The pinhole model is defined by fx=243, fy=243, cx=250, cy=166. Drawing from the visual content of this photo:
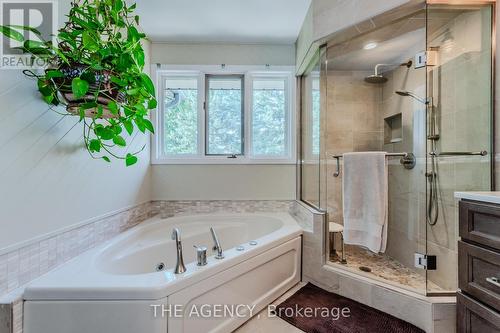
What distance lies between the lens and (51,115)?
53.3 inches

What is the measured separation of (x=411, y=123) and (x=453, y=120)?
1.31 feet

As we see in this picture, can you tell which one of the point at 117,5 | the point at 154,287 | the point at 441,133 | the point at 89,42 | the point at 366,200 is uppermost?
the point at 117,5

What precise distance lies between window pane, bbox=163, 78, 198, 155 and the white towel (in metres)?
1.64

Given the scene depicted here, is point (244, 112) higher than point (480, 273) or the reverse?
higher

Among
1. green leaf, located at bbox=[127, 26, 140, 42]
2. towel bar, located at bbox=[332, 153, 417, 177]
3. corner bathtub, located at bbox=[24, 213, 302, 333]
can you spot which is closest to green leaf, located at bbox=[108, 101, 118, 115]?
green leaf, located at bbox=[127, 26, 140, 42]

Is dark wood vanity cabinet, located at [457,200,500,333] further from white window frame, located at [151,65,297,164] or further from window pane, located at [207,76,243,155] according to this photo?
window pane, located at [207,76,243,155]

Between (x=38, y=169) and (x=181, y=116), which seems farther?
(x=181, y=116)

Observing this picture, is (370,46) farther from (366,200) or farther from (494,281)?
(494,281)

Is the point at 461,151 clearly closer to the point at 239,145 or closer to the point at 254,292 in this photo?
the point at 254,292

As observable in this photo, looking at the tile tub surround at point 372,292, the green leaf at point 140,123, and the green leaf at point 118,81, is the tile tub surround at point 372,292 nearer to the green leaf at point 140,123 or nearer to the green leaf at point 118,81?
the green leaf at point 140,123

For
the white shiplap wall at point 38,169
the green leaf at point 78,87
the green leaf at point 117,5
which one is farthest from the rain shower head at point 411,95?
the white shiplap wall at point 38,169

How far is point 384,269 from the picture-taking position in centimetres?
202

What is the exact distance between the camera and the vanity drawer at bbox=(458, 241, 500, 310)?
3.34 feet

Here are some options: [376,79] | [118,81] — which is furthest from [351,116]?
[118,81]
